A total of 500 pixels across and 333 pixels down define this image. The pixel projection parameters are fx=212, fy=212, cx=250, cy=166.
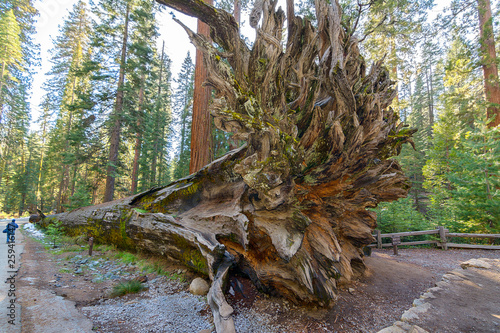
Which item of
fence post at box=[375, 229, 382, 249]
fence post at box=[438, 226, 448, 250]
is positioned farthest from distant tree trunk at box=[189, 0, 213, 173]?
fence post at box=[438, 226, 448, 250]

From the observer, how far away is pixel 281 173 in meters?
3.27

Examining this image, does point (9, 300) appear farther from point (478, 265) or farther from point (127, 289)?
point (478, 265)

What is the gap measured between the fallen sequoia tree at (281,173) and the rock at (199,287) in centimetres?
26

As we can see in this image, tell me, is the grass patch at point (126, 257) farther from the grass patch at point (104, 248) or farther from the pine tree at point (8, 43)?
the pine tree at point (8, 43)

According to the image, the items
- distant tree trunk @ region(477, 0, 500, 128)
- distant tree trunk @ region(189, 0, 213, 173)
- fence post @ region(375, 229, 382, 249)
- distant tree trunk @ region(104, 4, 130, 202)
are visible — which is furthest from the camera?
distant tree trunk @ region(104, 4, 130, 202)

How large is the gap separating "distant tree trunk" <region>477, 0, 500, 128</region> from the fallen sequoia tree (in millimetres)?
10107

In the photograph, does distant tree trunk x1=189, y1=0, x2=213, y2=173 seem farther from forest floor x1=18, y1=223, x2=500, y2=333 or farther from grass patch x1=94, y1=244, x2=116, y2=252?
forest floor x1=18, y1=223, x2=500, y2=333

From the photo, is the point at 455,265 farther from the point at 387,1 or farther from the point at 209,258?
the point at 387,1

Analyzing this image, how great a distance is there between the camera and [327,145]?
378 cm

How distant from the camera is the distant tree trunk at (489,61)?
34.3ft

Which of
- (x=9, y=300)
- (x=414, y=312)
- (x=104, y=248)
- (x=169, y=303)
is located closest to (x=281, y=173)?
(x=169, y=303)

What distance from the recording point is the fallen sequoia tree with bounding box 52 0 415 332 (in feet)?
11.1

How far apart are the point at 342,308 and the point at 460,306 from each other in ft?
6.97

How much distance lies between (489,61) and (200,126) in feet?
47.7
